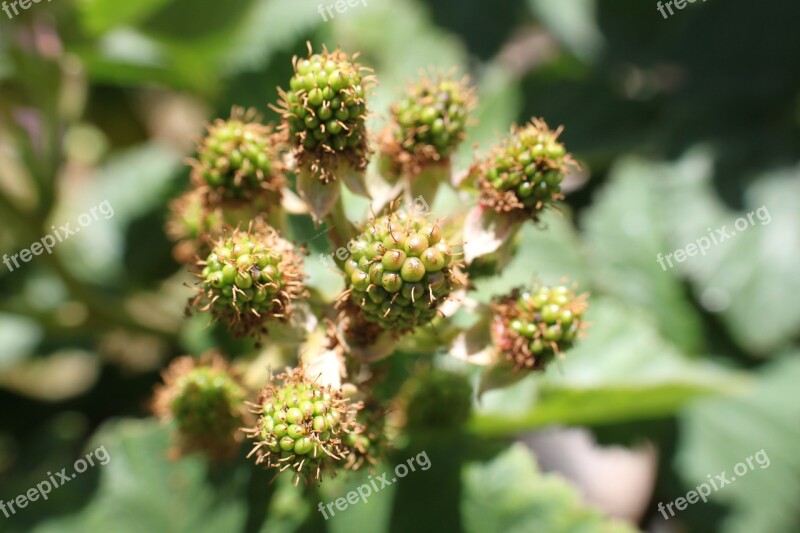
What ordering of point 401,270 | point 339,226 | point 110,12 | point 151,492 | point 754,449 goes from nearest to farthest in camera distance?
point 401,270
point 339,226
point 151,492
point 110,12
point 754,449

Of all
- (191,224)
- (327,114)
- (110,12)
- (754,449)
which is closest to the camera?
(327,114)

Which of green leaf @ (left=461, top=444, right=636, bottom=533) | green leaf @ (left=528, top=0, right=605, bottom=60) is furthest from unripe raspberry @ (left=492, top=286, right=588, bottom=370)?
green leaf @ (left=528, top=0, right=605, bottom=60)

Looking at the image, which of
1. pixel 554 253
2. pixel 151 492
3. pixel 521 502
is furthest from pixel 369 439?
pixel 554 253

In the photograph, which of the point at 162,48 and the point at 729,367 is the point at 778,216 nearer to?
the point at 729,367

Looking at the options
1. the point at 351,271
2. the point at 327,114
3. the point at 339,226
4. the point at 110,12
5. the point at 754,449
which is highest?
the point at 110,12

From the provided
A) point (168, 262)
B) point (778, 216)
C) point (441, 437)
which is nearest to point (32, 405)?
point (168, 262)

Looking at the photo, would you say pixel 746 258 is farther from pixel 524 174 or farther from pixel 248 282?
pixel 248 282

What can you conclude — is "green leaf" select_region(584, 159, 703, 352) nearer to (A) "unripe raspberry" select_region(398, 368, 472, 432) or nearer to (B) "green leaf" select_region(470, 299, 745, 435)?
(B) "green leaf" select_region(470, 299, 745, 435)

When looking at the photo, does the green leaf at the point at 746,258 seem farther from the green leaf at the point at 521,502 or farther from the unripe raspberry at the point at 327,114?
the unripe raspberry at the point at 327,114
